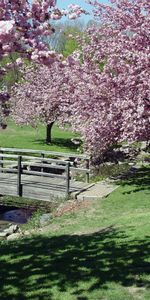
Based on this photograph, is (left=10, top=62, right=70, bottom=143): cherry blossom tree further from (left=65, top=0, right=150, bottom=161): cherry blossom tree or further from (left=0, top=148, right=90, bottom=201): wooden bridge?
(left=65, top=0, right=150, bottom=161): cherry blossom tree

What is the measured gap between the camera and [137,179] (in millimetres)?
16906

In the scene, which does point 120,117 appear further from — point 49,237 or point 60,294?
point 60,294

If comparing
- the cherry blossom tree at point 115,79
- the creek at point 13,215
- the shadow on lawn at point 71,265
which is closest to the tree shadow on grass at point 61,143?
the creek at point 13,215

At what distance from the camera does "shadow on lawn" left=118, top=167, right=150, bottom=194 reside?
1564 cm

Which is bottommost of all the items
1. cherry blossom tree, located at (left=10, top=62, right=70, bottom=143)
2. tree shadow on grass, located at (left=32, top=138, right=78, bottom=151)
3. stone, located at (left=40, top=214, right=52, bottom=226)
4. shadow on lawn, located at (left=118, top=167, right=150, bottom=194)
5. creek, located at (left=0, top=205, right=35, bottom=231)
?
creek, located at (left=0, top=205, right=35, bottom=231)

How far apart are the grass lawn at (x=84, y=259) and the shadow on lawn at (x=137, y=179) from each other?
2617 millimetres

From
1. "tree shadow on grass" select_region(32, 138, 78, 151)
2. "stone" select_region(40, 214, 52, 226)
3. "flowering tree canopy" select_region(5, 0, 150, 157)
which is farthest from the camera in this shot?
"tree shadow on grass" select_region(32, 138, 78, 151)

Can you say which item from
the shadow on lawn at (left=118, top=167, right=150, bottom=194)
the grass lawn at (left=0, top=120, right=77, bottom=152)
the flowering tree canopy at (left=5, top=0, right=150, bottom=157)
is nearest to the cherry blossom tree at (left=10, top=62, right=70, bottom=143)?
the grass lawn at (left=0, top=120, right=77, bottom=152)

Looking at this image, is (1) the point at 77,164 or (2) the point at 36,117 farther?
(2) the point at 36,117

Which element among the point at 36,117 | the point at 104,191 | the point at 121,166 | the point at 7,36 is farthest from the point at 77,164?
the point at 7,36

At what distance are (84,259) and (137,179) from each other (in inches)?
362

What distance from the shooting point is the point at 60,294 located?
6.37m

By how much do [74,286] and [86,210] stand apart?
6.84 metres

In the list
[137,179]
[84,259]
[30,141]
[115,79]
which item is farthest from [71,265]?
[30,141]
